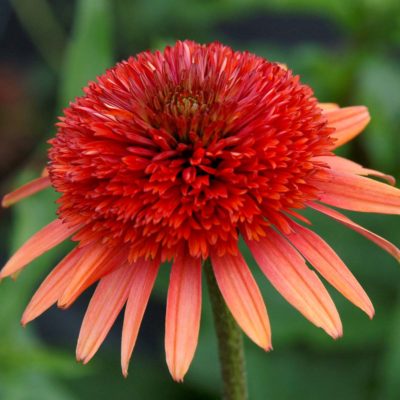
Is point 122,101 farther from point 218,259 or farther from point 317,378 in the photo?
point 317,378

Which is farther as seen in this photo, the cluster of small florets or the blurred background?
the blurred background

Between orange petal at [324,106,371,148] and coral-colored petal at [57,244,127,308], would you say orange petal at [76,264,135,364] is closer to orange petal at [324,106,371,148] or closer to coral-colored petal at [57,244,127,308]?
coral-colored petal at [57,244,127,308]

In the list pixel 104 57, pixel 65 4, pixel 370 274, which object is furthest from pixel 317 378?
pixel 65 4

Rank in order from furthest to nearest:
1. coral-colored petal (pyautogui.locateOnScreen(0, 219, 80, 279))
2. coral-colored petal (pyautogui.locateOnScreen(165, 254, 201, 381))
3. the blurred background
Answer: the blurred background, coral-colored petal (pyautogui.locateOnScreen(0, 219, 80, 279)), coral-colored petal (pyautogui.locateOnScreen(165, 254, 201, 381))

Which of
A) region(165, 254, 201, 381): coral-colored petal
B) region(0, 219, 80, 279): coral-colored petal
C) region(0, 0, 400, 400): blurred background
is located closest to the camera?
region(165, 254, 201, 381): coral-colored petal

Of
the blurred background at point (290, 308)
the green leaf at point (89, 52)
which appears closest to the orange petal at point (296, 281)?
the blurred background at point (290, 308)

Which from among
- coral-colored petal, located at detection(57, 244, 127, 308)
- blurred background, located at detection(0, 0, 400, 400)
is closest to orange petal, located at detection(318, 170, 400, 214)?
coral-colored petal, located at detection(57, 244, 127, 308)
